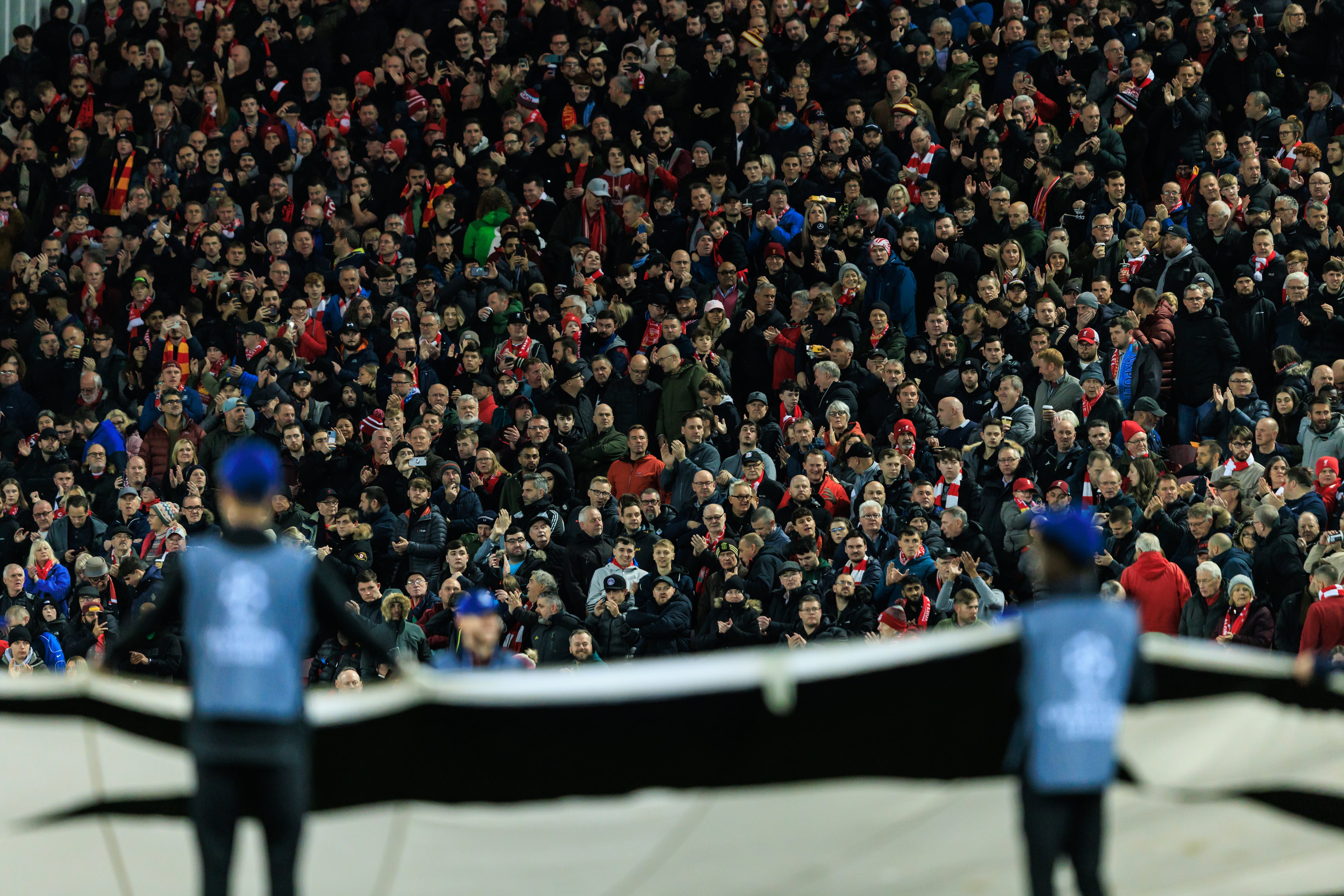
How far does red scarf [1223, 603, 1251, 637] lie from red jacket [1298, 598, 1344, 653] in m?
0.57

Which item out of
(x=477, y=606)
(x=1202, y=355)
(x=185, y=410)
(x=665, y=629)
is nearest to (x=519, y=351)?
(x=185, y=410)

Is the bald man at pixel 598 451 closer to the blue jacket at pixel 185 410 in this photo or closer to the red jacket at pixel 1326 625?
the blue jacket at pixel 185 410

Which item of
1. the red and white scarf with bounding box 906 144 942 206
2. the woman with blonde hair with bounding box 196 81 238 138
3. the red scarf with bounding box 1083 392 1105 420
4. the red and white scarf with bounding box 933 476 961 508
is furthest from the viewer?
the woman with blonde hair with bounding box 196 81 238 138

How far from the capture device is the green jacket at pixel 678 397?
15531 mm

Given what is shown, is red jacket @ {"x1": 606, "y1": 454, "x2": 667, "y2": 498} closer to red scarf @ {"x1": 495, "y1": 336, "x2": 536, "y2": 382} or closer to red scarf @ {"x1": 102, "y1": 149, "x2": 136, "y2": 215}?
red scarf @ {"x1": 495, "y1": 336, "x2": 536, "y2": 382}

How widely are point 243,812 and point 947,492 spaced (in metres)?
9.37

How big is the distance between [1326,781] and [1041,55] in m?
12.1

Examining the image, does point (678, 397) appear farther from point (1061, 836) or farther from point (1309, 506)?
point (1061, 836)

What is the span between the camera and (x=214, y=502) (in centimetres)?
1577

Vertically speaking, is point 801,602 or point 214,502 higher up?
point 214,502

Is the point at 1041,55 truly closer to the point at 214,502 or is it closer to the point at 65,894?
the point at 214,502

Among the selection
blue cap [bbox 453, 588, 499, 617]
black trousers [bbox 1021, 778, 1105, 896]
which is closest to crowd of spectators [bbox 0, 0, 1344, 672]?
blue cap [bbox 453, 588, 499, 617]

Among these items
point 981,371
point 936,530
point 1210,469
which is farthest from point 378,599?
point 1210,469

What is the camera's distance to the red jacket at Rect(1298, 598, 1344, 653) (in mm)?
11328
